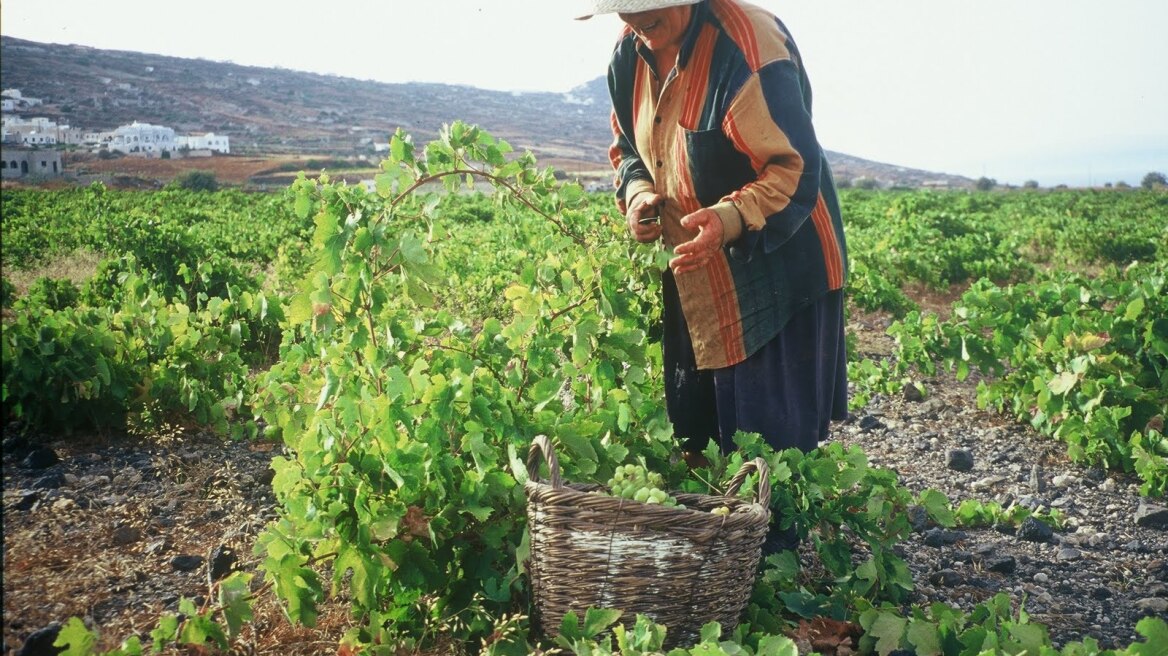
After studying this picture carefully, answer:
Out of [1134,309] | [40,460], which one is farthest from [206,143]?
[1134,309]

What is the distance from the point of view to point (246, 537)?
122 inches

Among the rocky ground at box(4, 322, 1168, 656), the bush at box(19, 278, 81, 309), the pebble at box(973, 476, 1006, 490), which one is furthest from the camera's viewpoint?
the bush at box(19, 278, 81, 309)

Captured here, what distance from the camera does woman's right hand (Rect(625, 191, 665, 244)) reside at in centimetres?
271

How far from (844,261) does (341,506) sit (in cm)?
158

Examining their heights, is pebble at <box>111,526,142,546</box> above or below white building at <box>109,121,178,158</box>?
below


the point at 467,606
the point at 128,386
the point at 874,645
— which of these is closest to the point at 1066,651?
the point at 874,645

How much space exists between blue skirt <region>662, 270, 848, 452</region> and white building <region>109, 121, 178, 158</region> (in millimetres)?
43508

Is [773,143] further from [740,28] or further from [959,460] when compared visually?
[959,460]

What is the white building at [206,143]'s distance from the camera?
165 feet

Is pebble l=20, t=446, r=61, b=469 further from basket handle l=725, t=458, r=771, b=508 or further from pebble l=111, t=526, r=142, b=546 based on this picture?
basket handle l=725, t=458, r=771, b=508

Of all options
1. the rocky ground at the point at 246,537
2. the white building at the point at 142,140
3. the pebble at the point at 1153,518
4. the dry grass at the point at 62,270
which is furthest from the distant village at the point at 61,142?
the pebble at the point at 1153,518

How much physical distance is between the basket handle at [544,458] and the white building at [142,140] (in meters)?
43.8

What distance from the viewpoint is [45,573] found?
2.78 m

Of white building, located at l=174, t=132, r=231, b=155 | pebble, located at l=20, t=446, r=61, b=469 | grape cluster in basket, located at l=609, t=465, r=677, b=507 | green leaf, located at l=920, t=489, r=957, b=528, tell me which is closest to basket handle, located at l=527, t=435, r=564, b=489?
grape cluster in basket, located at l=609, t=465, r=677, b=507
